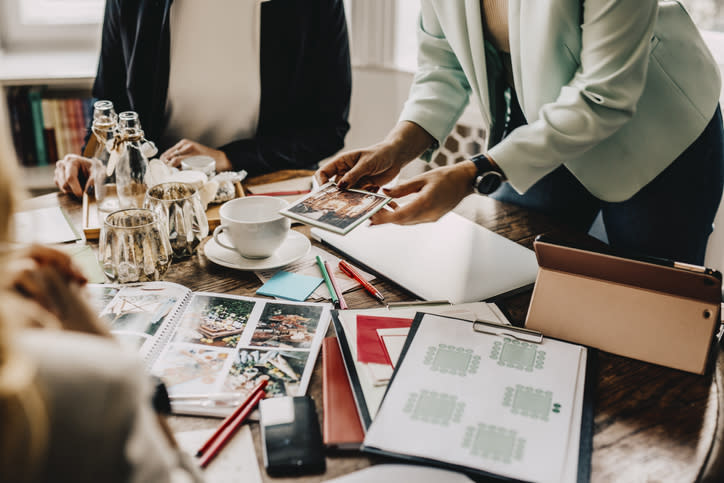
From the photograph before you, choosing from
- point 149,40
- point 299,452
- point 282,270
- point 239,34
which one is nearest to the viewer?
point 299,452

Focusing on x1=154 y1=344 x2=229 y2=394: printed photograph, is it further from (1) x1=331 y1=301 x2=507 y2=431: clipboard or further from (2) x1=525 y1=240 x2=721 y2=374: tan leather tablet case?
(2) x1=525 y1=240 x2=721 y2=374: tan leather tablet case

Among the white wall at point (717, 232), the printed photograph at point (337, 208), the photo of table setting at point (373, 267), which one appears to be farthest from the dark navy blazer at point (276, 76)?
the white wall at point (717, 232)

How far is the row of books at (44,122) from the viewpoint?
254 cm

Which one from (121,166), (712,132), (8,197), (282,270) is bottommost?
(282,270)

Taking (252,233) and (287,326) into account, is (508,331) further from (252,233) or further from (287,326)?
(252,233)

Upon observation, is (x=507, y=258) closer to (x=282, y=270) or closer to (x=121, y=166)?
(x=282, y=270)

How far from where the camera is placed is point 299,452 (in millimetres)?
646

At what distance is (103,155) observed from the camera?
3.98 feet

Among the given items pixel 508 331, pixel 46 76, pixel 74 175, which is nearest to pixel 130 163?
pixel 74 175

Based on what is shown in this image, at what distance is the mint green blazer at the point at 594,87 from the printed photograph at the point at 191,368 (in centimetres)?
61

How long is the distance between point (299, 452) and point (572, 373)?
0.37 meters

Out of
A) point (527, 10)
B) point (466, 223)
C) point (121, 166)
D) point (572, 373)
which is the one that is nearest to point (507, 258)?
point (466, 223)

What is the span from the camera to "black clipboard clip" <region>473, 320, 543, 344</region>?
0.83m

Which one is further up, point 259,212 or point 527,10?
point 527,10
